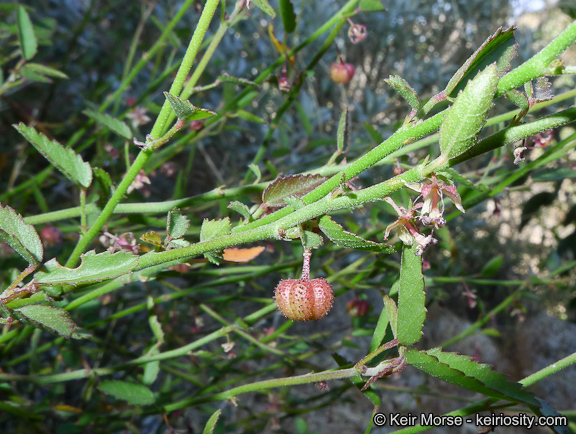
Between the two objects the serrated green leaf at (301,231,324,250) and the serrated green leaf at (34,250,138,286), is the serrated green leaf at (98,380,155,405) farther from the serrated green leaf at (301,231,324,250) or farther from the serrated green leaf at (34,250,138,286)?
the serrated green leaf at (301,231,324,250)

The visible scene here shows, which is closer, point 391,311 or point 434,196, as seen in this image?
point 434,196

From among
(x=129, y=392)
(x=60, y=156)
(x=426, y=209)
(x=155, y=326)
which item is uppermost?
(x=60, y=156)

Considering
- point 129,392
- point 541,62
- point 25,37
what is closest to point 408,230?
point 541,62

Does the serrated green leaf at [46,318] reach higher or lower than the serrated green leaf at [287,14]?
lower

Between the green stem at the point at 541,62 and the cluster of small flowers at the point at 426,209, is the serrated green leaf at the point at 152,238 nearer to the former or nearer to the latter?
the cluster of small flowers at the point at 426,209

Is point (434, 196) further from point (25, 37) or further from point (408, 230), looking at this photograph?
point (25, 37)

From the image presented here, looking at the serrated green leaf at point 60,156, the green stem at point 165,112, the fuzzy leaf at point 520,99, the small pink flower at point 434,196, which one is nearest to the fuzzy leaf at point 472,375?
the small pink flower at point 434,196

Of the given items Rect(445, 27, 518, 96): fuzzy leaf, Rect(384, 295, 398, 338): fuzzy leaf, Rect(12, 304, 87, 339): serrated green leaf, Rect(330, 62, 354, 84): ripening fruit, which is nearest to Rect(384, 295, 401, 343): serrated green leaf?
Rect(384, 295, 398, 338): fuzzy leaf
